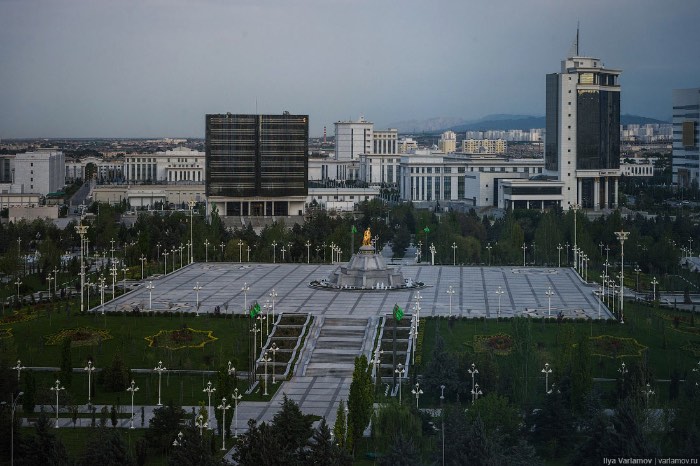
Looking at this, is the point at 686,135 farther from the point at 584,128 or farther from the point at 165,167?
the point at 165,167

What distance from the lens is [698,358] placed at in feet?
85.3

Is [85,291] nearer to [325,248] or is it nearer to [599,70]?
[325,248]

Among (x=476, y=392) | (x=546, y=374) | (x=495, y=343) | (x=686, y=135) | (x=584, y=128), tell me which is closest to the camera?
(x=476, y=392)

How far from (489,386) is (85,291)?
1740cm

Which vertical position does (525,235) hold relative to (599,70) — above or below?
below

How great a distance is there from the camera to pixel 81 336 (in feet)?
94.5

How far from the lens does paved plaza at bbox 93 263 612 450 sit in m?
25.4

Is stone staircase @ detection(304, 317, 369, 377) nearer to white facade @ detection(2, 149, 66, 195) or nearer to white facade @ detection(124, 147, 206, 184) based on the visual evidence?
white facade @ detection(2, 149, 66, 195)

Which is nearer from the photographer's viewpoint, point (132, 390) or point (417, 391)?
point (132, 390)

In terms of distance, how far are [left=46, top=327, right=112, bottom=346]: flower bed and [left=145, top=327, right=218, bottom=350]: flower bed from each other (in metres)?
1.12

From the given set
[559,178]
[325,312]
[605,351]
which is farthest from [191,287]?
[559,178]

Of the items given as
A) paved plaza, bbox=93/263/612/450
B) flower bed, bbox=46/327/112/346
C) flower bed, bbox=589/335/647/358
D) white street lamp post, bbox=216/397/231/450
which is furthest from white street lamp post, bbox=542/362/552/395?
flower bed, bbox=46/327/112/346

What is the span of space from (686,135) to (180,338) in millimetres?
55519

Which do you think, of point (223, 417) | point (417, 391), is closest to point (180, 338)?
point (417, 391)
